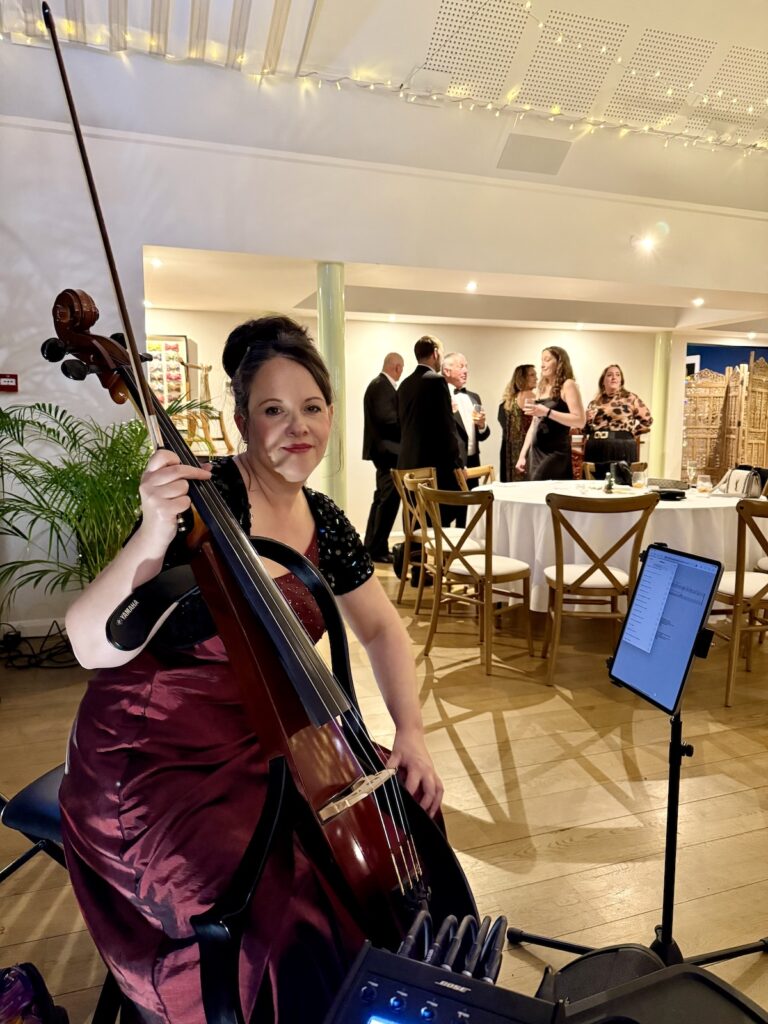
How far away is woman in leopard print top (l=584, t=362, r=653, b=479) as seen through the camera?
6.32 meters

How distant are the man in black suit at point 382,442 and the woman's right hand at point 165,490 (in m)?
4.59

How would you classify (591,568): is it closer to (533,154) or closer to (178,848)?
(178,848)

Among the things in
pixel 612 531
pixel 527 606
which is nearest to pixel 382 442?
pixel 527 606

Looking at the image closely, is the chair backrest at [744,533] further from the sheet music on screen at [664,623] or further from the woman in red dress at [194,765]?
the woman in red dress at [194,765]

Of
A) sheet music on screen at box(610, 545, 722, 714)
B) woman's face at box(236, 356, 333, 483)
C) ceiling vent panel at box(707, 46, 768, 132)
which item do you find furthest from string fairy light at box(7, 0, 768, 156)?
sheet music on screen at box(610, 545, 722, 714)

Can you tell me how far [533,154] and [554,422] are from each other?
1.74m

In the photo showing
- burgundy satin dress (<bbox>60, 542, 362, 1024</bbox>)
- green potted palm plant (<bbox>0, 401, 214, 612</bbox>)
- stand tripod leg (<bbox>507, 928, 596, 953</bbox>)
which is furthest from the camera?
green potted palm plant (<bbox>0, 401, 214, 612</bbox>)

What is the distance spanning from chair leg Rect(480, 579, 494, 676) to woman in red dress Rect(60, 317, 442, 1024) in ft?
7.05

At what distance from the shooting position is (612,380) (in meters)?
7.25

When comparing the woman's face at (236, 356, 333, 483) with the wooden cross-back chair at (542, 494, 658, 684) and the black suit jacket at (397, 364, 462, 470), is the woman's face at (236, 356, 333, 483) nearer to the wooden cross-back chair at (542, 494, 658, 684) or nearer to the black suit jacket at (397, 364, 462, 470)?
the wooden cross-back chair at (542, 494, 658, 684)

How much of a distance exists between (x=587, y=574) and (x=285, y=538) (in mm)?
2247

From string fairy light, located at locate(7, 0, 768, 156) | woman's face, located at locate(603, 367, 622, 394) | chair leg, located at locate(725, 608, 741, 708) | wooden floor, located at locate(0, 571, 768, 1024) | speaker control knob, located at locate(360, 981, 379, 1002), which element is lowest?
wooden floor, located at locate(0, 571, 768, 1024)

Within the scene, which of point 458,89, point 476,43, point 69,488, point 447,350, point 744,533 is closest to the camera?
point 744,533

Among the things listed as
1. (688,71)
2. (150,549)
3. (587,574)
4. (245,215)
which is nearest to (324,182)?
(245,215)
